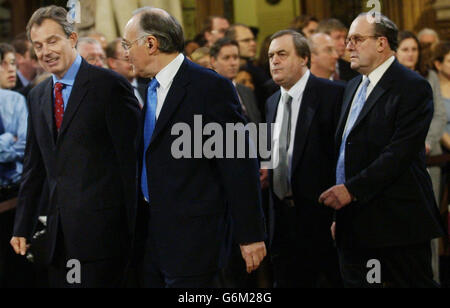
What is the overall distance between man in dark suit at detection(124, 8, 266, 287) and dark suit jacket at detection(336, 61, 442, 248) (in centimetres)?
78

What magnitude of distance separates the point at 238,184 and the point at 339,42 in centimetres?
315

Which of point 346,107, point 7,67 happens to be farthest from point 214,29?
point 346,107

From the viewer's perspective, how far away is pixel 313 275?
446cm

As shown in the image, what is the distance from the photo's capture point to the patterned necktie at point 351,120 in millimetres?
3836

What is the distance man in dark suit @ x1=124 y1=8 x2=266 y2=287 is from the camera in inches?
123

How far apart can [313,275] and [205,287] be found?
54.3 inches

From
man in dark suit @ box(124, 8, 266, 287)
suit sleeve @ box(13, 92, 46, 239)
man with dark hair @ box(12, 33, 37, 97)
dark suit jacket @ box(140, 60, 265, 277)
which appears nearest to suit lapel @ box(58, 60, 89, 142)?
suit sleeve @ box(13, 92, 46, 239)

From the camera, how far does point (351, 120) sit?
3.86m

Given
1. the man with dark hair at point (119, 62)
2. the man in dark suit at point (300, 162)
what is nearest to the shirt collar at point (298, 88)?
the man in dark suit at point (300, 162)

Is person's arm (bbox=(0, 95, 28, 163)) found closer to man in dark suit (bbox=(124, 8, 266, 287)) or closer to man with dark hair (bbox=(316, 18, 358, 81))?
man in dark suit (bbox=(124, 8, 266, 287))

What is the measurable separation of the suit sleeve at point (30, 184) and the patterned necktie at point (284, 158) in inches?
51.4

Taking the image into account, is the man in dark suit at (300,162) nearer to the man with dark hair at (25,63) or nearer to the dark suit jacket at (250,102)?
the dark suit jacket at (250,102)
